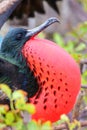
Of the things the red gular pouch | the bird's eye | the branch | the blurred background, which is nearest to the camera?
the red gular pouch

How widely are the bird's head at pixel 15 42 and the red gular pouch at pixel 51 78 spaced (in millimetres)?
46

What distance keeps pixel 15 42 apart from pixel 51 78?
180 mm

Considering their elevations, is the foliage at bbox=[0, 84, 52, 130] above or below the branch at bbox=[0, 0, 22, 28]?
below

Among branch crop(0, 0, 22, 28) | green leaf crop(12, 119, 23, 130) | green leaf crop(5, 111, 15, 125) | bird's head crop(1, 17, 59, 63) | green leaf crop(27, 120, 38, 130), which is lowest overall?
green leaf crop(27, 120, 38, 130)

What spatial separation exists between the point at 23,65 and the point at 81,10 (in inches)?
106

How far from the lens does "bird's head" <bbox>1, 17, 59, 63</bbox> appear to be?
77.7 inches

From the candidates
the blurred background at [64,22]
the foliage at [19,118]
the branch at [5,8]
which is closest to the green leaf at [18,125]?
the foliage at [19,118]

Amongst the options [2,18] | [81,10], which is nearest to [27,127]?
[2,18]

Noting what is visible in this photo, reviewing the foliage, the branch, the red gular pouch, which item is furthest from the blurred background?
the foliage

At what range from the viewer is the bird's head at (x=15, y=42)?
1.97 meters

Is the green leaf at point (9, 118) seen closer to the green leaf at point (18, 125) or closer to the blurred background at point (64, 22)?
the green leaf at point (18, 125)

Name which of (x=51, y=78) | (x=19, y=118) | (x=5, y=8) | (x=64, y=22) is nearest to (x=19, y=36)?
(x=51, y=78)

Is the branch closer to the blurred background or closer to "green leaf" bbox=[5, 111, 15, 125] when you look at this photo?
the blurred background

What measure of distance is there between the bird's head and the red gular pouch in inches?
1.8
